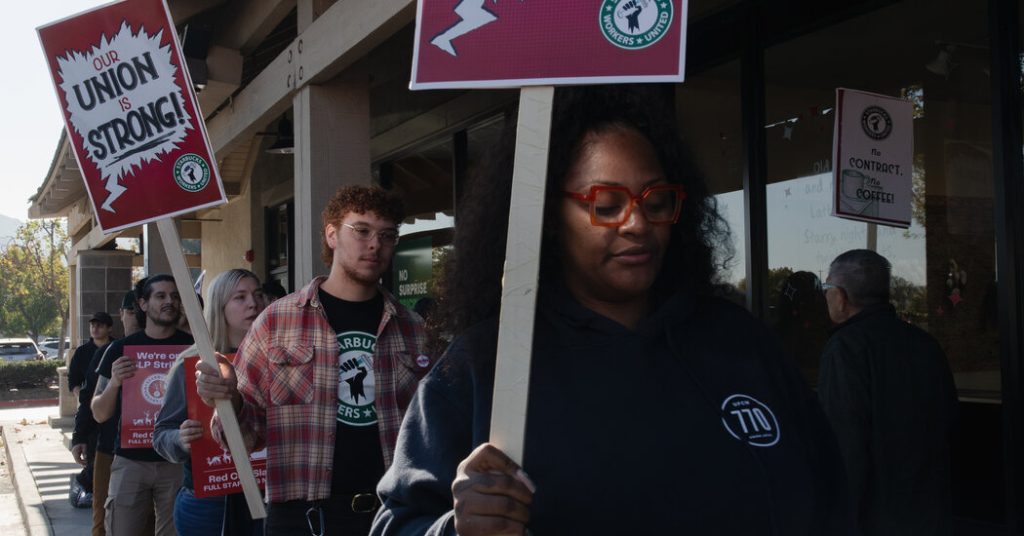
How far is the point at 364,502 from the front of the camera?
3.75 metres

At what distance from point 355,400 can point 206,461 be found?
102 cm

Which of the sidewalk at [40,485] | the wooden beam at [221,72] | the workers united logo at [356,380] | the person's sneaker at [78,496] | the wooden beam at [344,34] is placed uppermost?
the wooden beam at [221,72]

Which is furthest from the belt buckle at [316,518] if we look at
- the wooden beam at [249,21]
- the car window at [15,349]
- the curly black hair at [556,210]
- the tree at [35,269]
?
the tree at [35,269]

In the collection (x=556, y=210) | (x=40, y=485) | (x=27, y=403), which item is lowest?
(x=27, y=403)

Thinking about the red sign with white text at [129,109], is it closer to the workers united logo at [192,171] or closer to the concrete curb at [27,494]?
the workers united logo at [192,171]

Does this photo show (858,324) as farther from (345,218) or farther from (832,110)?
(345,218)

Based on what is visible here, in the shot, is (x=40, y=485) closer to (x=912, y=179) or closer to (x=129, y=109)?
(x=129, y=109)

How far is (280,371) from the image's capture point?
12.6 feet

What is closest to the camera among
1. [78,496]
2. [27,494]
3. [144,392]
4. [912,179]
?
[912,179]

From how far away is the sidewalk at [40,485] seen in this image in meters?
9.48

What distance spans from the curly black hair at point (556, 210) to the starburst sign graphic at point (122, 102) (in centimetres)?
259

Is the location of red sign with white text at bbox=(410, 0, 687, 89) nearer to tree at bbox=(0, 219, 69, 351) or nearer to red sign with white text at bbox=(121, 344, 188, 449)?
red sign with white text at bbox=(121, 344, 188, 449)

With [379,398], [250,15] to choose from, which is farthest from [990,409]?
[250,15]

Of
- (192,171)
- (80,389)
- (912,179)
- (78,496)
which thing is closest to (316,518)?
(192,171)
